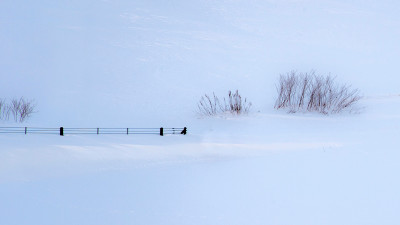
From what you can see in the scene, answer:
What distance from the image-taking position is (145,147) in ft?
52.6

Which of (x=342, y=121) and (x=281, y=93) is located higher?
(x=281, y=93)

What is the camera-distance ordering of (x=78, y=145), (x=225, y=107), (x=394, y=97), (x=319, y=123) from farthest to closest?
1. (x=394, y=97)
2. (x=225, y=107)
3. (x=319, y=123)
4. (x=78, y=145)

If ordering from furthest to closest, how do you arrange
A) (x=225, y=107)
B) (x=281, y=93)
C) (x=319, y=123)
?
(x=281, y=93) < (x=225, y=107) < (x=319, y=123)

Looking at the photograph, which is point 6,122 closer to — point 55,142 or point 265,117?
point 55,142

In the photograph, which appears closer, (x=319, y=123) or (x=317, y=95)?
(x=319, y=123)

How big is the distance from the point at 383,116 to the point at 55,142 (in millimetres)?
23054

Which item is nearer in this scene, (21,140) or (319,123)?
(21,140)

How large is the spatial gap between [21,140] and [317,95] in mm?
22100

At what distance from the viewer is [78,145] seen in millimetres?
15602

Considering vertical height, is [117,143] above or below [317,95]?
below

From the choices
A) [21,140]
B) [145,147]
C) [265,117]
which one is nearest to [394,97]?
[265,117]

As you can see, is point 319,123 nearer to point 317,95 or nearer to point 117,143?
point 317,95

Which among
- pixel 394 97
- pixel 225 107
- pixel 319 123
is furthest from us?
pixel 394 97

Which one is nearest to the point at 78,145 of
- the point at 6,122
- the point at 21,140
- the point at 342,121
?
the point at 21,140
